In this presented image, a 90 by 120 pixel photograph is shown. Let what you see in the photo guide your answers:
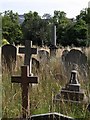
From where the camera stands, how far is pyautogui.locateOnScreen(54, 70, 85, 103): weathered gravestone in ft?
16.9

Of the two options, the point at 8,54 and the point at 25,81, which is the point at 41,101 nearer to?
the point at 25,81

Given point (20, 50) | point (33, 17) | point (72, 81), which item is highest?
point (33, 17)

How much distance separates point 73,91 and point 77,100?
0.60ft

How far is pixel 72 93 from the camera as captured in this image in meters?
5.28

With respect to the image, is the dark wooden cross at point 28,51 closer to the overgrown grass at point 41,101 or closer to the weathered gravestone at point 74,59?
the overgrown grass at point 41,101

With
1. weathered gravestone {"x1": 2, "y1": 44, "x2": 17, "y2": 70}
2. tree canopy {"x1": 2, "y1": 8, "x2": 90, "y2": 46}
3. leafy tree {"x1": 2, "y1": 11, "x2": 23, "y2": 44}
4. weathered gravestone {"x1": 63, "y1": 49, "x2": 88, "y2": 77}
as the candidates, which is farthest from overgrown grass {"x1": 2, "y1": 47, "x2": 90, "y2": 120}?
leafy tree {"x1": 2, "y1": 11, "x2": 23, "y2": 44}

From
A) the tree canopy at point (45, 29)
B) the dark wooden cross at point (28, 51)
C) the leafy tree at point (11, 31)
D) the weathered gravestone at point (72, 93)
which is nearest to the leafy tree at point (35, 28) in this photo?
the tree canopy at point (45, 29)

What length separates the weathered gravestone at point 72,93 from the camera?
5.14 metres

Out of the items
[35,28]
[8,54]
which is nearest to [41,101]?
[8,54]

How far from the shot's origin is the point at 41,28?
4284cm

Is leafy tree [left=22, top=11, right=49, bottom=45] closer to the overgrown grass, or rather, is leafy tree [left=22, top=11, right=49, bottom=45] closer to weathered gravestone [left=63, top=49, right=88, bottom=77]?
weathered gravestone [left=63, top=49, right=88, bottom=77]

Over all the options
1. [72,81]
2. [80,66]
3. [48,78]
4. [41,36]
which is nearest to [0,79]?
[48,78]

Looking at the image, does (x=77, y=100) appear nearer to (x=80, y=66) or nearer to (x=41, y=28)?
(x=80, y=66)

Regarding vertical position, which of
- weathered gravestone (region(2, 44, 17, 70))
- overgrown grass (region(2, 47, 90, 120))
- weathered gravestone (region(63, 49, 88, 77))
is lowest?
overgrown grass (region(2, 47, 90, 120))
